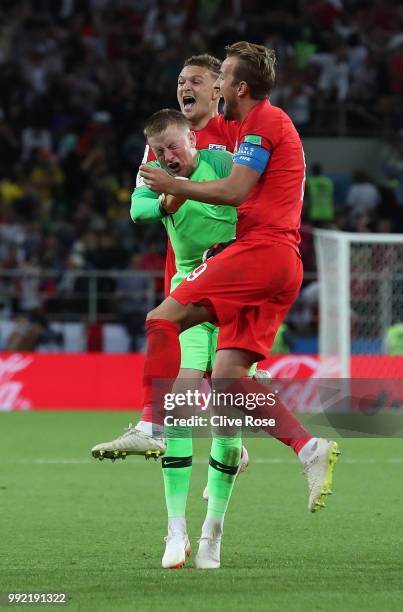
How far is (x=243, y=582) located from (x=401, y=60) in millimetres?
17126

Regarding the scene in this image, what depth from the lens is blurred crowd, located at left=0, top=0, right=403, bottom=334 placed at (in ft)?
62.3

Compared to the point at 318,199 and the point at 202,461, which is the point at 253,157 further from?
the point at 318,199

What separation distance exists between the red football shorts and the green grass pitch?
3.59 ft

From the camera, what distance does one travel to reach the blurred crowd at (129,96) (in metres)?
19.0

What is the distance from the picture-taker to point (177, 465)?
624cm

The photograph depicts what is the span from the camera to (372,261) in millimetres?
16562

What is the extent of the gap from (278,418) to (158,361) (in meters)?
0.65

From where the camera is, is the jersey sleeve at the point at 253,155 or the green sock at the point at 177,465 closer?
the jersey sleeve at the point at 253,155

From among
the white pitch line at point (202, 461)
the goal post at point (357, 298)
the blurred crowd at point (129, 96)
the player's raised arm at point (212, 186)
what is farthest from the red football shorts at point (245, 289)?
the blurred crowd at point (129, 96)

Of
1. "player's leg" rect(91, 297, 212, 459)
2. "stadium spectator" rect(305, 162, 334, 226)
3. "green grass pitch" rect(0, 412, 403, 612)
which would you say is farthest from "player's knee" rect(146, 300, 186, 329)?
"stadium spectator" rect(305, 162, 334, 226)

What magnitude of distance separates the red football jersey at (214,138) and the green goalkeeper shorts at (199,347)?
0.39 m

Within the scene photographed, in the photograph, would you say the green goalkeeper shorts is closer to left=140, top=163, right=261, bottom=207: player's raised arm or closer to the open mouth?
left=140, top=163, right=261, bottom=207: player's raised arm

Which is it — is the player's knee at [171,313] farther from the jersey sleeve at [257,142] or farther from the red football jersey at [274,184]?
the jersey sleeve at [257,142]

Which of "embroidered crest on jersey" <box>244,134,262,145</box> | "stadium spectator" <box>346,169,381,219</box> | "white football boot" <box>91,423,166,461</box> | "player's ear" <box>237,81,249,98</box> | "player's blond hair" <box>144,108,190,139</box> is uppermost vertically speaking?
"player's ear" <box>237,81,249,98</box>
